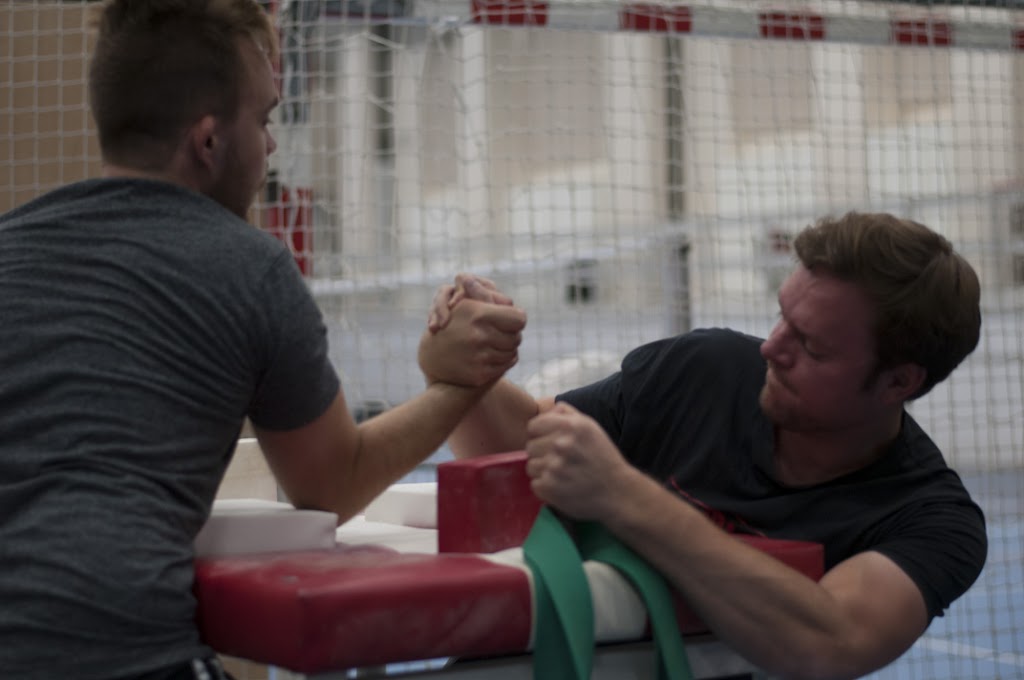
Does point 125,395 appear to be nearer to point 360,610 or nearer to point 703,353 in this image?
point 360,610

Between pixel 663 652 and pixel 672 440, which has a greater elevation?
pixel 672 440

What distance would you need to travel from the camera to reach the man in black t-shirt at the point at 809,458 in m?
1.08

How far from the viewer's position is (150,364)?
1.01 m

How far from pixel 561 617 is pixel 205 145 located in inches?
20.2

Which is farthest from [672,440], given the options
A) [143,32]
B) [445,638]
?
[143,32]

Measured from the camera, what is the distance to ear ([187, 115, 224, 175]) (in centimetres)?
109

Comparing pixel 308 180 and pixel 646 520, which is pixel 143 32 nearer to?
pixel 646 520

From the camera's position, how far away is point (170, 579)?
3.19ft

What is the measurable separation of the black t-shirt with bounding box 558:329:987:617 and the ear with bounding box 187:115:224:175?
2.03 ft

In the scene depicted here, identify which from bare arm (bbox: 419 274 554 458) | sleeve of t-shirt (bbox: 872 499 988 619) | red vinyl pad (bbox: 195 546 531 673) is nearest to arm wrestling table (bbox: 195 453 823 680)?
red vinyl pad (bbox: 195 546 531 673)

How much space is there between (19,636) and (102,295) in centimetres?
28

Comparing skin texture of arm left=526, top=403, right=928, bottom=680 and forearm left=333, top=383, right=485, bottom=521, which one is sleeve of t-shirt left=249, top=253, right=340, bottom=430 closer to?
forearm left=333, top=383, right=485, bottom=521

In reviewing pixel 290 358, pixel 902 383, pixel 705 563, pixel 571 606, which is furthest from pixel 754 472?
pixel 290 358

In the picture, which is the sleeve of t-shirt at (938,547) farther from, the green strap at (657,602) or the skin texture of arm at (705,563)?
the green strap at (657,602)
